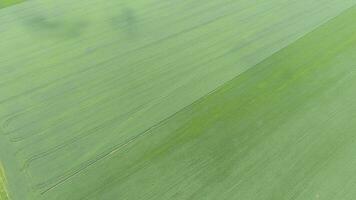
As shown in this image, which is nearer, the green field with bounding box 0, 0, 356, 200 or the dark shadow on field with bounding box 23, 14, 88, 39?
the green field with bounding box 0, 0, 356, 200

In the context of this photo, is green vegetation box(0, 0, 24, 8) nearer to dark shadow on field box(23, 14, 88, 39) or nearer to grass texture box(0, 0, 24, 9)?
grass texture box(0, 0, 24, 9)

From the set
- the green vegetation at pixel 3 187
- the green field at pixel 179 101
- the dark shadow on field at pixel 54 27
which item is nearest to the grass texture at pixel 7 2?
the green field at pixel 179 101

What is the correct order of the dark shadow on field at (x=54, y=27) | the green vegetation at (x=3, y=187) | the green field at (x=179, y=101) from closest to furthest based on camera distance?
the green vegetation at (x=3, y=187) → the green field at (x=179, y=101) → the dark shadow on field at (x=54, y=27)

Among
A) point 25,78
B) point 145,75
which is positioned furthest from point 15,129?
point 145,75

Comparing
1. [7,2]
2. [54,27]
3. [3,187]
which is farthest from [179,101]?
[7,2]

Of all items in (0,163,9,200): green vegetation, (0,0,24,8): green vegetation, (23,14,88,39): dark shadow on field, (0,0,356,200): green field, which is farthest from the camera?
(0,0,24,8): green vegetation

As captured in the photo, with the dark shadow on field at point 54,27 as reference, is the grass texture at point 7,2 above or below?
below

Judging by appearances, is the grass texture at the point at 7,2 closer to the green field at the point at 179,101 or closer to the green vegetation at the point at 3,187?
the green field at the point at 179,101

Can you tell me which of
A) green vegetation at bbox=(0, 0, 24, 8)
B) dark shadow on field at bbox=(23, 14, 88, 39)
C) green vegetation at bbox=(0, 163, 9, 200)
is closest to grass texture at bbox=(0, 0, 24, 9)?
green vegetation at bbox=(0, 0, 24, 8)
